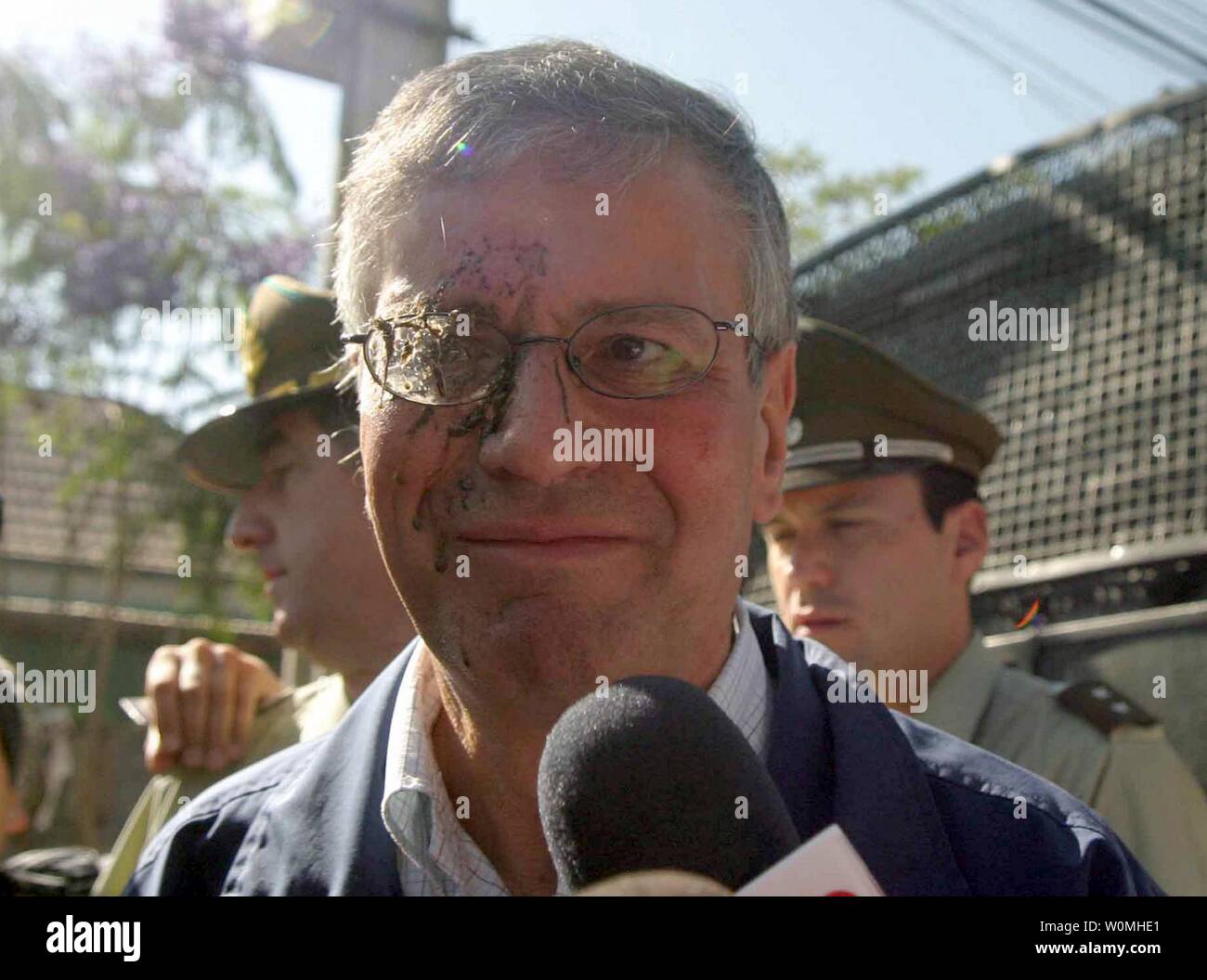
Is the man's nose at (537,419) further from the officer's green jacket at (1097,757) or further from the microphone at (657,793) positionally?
the officer's green jacket at (1097,757)

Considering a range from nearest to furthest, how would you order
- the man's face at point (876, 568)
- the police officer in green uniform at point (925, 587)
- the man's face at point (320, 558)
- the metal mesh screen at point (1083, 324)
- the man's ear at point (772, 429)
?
1. the man's ear at point (772, 429)
2. the police officer in green uniform at point (925, 587)
3. the man's face at point (320, 558)
4. the man's face at point (876, 568)
5. the metal mesh screen at point (1083, 324)

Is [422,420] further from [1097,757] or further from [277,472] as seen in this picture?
[1097,757]

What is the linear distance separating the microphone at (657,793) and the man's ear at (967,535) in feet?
7.04

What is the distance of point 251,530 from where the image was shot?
308cm

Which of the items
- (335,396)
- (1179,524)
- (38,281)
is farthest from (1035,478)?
(38,281)

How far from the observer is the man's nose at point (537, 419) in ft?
5.37

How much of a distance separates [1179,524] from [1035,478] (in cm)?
47

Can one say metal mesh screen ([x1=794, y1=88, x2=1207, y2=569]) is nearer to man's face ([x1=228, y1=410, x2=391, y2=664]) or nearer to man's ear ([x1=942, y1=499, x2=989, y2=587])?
man's ear ([x1=942, y1=499, x2=989, y2=587])

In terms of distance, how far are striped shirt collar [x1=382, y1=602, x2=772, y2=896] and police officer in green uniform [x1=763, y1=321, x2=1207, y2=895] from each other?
3.73 ft

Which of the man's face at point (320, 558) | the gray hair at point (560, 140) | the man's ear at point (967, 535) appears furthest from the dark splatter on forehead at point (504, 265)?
the man's ear at point (967, 535)

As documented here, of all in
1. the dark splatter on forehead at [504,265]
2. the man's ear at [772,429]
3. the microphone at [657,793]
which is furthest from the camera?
the man's ear at [772,429]

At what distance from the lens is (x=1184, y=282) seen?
3.21m

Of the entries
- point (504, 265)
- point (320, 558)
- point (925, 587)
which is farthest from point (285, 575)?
point (504, 265)

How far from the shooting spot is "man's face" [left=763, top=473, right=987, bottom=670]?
305 cm
